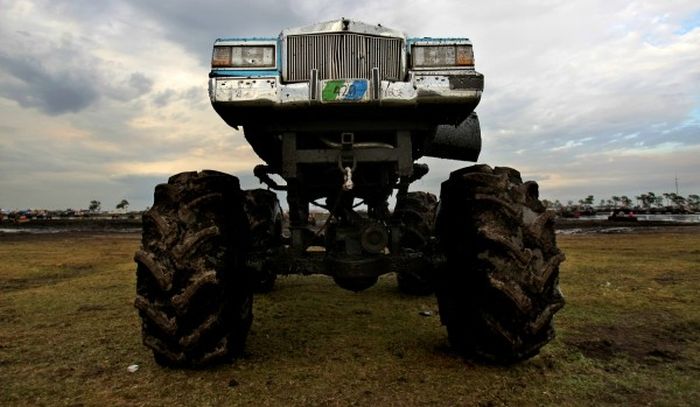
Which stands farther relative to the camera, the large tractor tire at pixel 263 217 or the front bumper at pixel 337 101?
Answer: the large tractor tire at pixel 263 217

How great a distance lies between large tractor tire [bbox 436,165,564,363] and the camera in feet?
11.3

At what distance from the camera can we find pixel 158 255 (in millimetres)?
3434

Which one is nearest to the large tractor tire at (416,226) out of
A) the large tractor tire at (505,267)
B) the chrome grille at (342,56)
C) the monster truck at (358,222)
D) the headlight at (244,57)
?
the monster truck at (358,222)

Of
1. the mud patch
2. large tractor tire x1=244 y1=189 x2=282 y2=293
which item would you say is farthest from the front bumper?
the mud patch

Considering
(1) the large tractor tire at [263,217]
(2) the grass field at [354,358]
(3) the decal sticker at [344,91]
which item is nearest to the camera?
(2) the grass field at [354,358]

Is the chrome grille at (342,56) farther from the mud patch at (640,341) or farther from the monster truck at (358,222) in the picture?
the mud patch at (640,341)

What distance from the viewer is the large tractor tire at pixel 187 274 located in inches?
133

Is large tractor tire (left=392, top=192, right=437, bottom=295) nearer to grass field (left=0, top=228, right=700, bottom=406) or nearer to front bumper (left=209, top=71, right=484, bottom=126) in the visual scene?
grass field (left=0, top=228, right=700, bottom=406)

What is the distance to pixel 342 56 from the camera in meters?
4.08

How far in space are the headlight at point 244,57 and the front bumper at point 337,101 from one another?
0.45 ft

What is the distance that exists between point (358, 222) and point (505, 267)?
179 cm

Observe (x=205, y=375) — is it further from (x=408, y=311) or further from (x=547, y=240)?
(x=408, y=311)

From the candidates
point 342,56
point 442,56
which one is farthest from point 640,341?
point 342,56

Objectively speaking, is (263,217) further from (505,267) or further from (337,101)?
(505,267)
